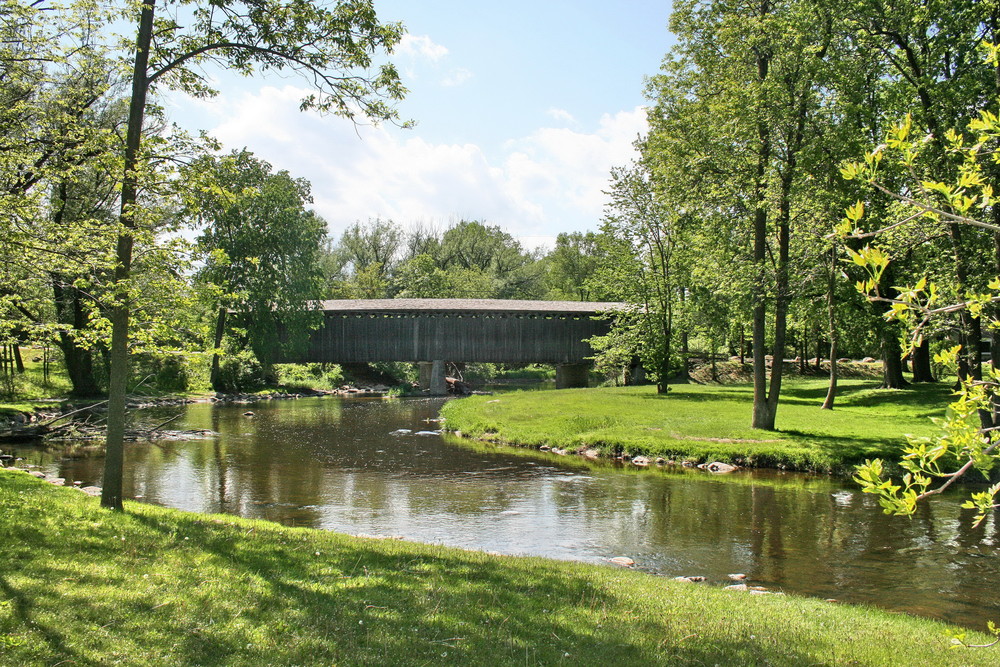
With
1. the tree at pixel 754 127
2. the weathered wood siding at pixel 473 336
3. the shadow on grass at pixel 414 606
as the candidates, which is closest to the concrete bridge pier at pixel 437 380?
the weathered wood siding at pixel 473 336

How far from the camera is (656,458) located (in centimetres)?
1847

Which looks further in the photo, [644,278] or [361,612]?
[644,278]

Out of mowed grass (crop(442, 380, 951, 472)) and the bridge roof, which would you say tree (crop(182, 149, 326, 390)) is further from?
mowed grass (crop(442, 380, 951, 472))

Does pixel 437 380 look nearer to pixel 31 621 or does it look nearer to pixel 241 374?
pixel 241 374

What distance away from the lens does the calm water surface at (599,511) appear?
9.43 meters

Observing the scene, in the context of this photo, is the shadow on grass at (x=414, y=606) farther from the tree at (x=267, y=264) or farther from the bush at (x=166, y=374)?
the tree at (x=267, y=264)

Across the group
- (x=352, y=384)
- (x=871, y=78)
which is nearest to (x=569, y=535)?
(x=871, y=78)

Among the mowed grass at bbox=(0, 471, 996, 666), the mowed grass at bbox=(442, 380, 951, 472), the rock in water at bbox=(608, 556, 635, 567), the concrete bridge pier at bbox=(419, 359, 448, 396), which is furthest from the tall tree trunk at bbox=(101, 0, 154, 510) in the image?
the concrete bridge pier at bbox=(419, 359, 448, 396)

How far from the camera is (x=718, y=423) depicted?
20.6 m

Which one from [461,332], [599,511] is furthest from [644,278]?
[599,511]

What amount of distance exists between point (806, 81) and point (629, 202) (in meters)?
14.8

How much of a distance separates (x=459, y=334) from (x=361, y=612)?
37487 millimetres

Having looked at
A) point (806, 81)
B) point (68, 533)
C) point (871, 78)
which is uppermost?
point (871, 78)

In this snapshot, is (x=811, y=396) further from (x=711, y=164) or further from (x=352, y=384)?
(x=352, y=384)
